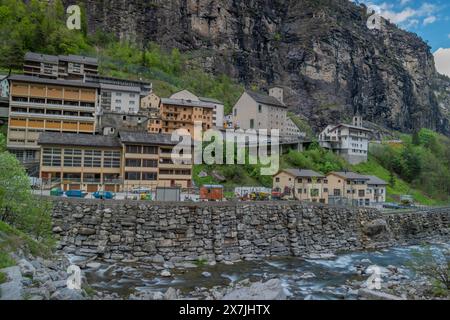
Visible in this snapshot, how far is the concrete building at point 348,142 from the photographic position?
257 feet

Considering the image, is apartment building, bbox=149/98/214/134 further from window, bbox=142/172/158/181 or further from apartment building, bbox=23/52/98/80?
apartment building, bbox=23/52/98/80

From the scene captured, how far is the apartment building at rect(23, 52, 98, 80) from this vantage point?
7131cm

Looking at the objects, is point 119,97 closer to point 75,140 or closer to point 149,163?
point 75,140

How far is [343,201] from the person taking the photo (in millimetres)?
42469

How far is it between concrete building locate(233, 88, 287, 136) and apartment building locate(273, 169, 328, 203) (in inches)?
1312

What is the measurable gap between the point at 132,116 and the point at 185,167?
23.7m

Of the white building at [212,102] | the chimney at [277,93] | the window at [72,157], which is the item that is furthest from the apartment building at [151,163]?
the chimney at [277,93]

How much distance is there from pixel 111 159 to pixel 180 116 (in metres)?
29.7

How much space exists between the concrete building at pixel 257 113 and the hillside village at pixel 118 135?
9.6 inches

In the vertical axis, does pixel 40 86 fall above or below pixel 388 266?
above
